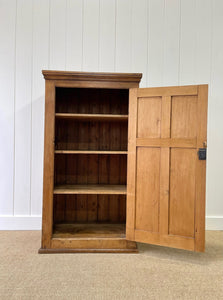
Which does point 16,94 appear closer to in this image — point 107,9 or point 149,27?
point 107,9

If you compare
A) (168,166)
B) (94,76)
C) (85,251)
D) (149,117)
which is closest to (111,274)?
(85,251)

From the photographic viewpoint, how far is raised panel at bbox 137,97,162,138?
2.04 meters

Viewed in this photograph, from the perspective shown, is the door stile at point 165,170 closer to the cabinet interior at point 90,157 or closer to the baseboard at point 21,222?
the cabinet interior at point 90,157

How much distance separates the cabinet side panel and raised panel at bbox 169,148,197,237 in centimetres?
108

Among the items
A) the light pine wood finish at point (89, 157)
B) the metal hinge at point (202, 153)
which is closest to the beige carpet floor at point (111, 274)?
the light pine wood finish at point (89, 157)

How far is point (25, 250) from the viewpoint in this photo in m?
2.18

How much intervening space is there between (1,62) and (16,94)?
414 millimetres

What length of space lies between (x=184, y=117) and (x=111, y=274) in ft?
4.56

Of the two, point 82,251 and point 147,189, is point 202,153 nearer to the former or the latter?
point 147,189

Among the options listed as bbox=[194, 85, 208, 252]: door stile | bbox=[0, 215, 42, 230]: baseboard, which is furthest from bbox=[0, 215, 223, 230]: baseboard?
bbox=[194, 85, 208, 252]: door stile

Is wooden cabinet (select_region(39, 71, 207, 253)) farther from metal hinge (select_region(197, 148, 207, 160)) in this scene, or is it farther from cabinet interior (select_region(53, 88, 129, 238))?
cabinet interior (select_region(53, 88, 129, 238))

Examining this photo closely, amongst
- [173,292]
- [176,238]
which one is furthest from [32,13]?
[173,292]

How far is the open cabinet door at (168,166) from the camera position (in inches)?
76.5

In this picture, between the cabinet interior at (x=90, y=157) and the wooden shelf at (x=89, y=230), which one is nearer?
the wooden shelf at (x=89, y=230)
